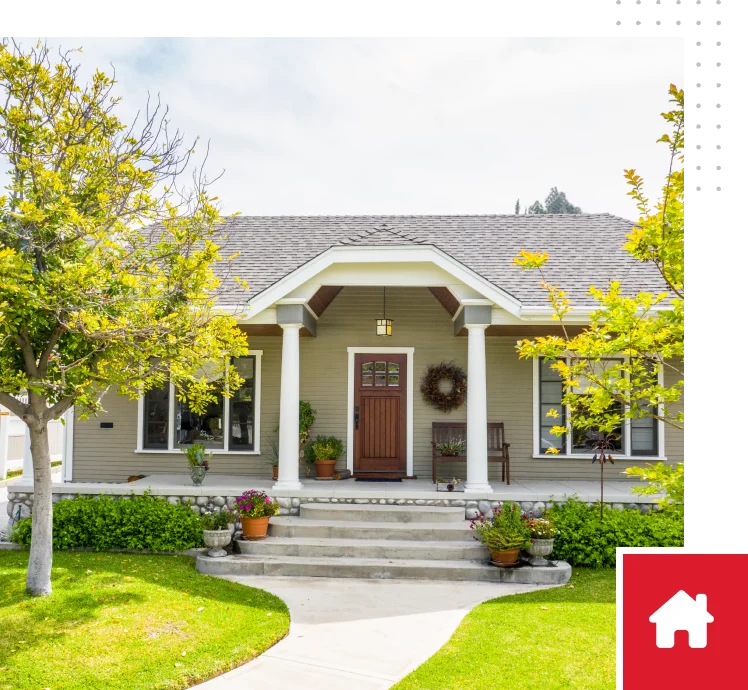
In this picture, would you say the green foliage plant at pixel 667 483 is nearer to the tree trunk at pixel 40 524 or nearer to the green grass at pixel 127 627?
the green grass at pixel 127 627

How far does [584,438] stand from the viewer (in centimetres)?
1034

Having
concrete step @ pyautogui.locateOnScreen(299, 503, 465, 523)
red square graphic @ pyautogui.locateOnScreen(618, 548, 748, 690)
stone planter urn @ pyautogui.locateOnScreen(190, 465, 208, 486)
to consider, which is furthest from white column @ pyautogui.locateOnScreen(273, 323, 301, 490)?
red square graphic @ pyautogui.locateOnScreen(618, 548, 748, 690)

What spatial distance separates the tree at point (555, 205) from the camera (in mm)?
41250

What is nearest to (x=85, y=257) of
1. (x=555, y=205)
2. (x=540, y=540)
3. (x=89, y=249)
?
(x=89, y=249)

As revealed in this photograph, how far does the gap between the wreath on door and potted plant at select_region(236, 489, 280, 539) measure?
11.8 feet

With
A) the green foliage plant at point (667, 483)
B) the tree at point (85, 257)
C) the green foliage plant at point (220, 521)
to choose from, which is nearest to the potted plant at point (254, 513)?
the green foliage plant at point (220, 521)

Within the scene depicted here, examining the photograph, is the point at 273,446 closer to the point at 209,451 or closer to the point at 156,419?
the point at 209,451

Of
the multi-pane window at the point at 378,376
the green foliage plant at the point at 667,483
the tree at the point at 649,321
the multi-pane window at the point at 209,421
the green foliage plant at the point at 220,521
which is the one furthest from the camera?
the multi-pane window at the point at 378,376

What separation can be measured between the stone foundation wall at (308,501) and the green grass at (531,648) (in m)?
1.95

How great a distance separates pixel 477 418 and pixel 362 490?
191cm
